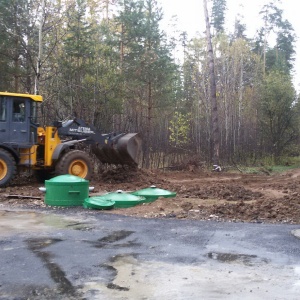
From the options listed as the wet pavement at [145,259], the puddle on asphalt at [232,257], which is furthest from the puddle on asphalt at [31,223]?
the puddle on asphalt at [232,257]

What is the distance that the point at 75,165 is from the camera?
14586 millimetres

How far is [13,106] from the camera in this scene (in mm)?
13648

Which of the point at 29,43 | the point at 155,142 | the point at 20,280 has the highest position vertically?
the point at 29,43

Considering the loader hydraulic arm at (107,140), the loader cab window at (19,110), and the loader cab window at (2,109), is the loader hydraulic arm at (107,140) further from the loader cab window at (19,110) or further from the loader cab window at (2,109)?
the loader cab window at (2,109)

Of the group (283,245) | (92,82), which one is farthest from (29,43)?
(283,245)

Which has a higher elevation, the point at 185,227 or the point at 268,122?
the point at 268,122

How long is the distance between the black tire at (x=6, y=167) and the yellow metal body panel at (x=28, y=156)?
525 mm

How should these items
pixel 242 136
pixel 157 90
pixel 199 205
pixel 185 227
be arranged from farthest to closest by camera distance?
1. pixel 242 136
2. pixel 157 90
3. pixel 199 205
4. pixel 185 227

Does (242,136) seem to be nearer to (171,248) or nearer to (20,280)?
(171,248)

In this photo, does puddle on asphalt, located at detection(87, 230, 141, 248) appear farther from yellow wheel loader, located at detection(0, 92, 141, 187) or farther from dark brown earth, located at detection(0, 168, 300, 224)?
yellow wheel loader, located at detection(0, 92, 141, 187)

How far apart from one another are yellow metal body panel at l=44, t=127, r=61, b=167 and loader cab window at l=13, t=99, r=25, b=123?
37.9 inches

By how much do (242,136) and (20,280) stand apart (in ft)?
82.5

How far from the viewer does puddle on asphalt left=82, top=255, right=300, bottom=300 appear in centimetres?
470

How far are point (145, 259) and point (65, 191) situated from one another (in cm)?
513
